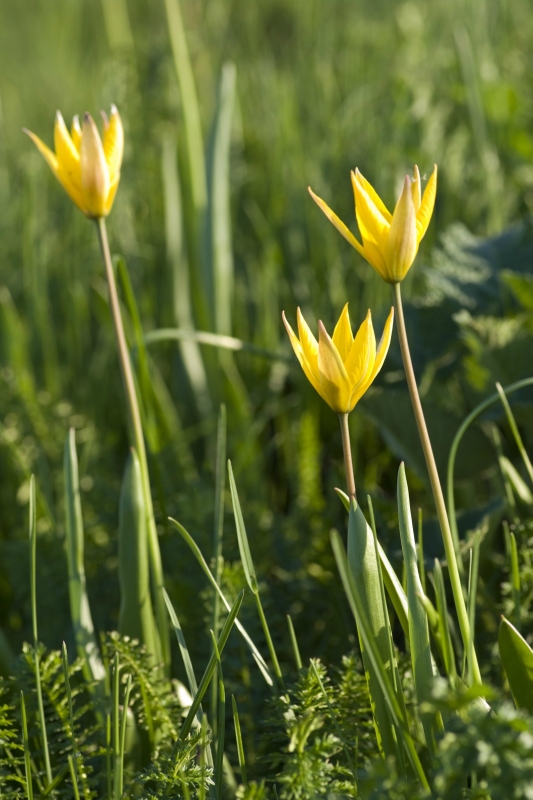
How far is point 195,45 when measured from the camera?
185cm

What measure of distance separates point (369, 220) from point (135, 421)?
0.90ft

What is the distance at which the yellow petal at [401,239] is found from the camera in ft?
1.58

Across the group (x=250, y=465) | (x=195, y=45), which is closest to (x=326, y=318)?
(x=250, y=465)

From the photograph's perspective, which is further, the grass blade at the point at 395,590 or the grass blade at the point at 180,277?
the grass blade at the point at 180,277

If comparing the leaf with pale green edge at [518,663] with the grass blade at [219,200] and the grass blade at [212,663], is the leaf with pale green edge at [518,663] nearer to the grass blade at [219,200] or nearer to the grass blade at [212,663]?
the grass blade at [212,663]

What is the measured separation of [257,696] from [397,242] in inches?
17.8

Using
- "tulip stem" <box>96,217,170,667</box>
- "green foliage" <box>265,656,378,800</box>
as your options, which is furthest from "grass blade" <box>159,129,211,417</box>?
"green foliage" <box>265,656,378,800</box>

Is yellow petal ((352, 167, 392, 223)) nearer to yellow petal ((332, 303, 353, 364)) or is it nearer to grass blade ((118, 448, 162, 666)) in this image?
yellow petal ((332, 303, 353, 364))

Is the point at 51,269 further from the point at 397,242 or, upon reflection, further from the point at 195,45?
the point at 397,242

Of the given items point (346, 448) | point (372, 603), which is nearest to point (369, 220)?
point (346, 448)

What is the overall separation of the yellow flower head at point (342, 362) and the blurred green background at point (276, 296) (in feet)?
0.86

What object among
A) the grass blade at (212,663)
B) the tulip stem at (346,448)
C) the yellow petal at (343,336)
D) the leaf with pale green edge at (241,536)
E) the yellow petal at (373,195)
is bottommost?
the grass blade at (212,663)

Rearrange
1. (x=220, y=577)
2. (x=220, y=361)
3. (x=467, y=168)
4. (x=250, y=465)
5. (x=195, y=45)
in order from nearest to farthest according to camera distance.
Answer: (x=220, y=577) < (x=250, y=465) < (x=220, y=361) < (x=467, y=168) < (x=195, y=45)

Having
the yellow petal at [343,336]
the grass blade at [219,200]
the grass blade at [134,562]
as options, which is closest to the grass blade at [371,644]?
the yellow petal at [343,336]
